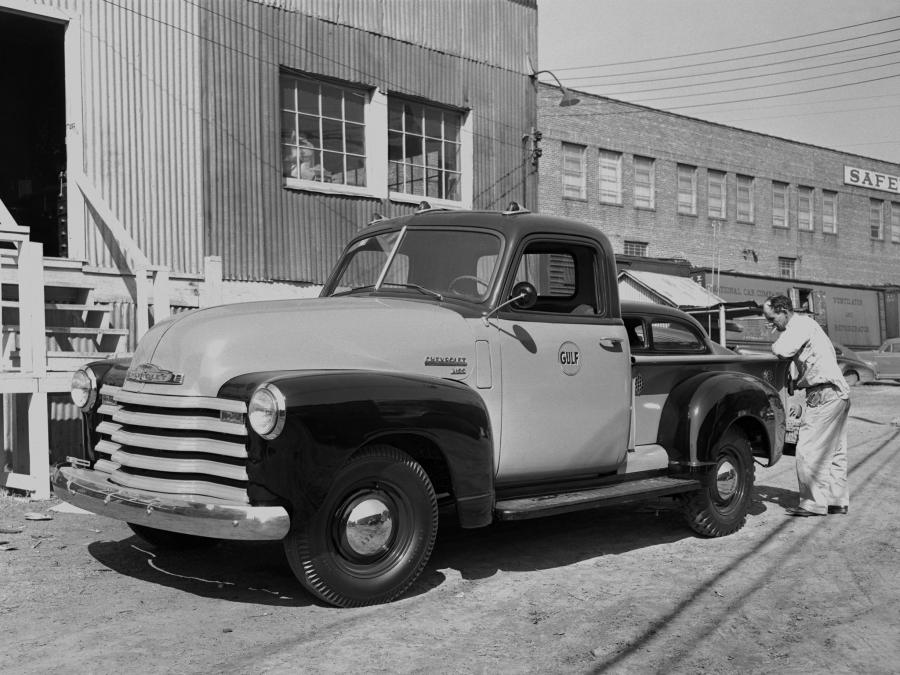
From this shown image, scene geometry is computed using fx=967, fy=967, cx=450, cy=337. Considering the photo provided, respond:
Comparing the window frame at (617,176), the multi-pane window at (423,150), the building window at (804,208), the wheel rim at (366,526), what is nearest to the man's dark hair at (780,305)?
the wheel rim at (366,526)

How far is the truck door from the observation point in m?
5.82

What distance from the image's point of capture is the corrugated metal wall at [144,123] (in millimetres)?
11195

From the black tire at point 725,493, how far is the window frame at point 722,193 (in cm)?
2799

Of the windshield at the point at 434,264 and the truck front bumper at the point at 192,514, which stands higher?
the windshield at the point at 434,264

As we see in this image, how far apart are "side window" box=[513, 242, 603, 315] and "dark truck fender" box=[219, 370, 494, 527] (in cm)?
135

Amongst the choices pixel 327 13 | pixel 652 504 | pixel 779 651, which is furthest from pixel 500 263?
pixel 327 13

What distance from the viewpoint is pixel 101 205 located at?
34.5 ft

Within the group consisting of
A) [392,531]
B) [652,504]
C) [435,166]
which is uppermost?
[435,166]

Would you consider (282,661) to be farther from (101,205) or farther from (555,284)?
(101,205)

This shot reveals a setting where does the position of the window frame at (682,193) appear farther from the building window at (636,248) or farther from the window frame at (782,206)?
the window frame at (782,206)

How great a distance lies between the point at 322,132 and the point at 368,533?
9625mm

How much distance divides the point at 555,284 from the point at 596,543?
1.87 meters

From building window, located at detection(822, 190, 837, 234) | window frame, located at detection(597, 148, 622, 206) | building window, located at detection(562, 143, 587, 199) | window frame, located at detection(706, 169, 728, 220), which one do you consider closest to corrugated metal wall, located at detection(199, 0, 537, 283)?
building window, located at detection(562, 143, 587, 199)

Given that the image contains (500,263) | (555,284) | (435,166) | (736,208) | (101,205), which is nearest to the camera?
(500,263)
